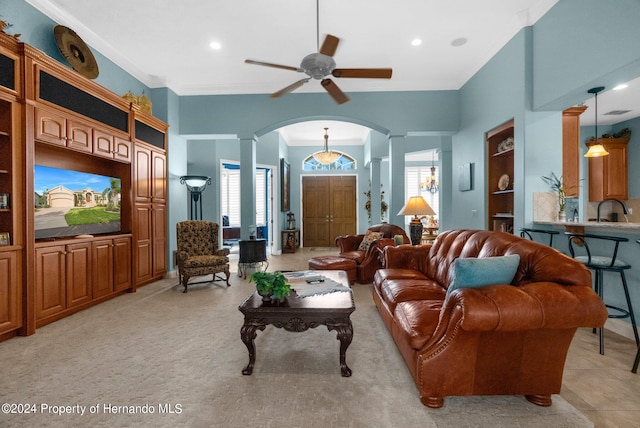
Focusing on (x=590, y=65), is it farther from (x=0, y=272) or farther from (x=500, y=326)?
(x=0, y=272)

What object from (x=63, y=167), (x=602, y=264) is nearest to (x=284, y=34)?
(x=63, y=167)

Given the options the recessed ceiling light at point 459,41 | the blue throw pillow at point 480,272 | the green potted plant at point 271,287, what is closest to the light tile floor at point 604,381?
the blue throw pillow at point 480,272

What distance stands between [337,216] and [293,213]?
1395mm

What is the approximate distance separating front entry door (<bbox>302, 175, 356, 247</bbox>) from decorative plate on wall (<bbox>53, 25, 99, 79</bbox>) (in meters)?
6.43

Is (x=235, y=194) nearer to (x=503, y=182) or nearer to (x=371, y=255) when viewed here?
(x=371, y=255)

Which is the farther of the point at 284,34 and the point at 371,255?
the point at 371,255

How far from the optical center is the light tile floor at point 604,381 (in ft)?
5.91

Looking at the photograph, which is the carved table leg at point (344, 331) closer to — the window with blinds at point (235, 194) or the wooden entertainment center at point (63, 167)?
the wooden entertainment center at point (63, 167)

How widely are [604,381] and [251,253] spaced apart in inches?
184

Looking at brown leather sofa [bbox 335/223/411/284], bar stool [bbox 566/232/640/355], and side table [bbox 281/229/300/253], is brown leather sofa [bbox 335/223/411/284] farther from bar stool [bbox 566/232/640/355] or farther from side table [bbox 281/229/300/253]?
side table [bbox 281/229/300/253]

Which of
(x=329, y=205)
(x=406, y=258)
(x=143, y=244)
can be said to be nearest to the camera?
(x=406, y=258)

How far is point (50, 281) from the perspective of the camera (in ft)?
10.6

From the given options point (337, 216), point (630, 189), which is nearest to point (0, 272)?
point (337, 216)

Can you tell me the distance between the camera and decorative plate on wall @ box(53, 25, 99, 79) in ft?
11.8
